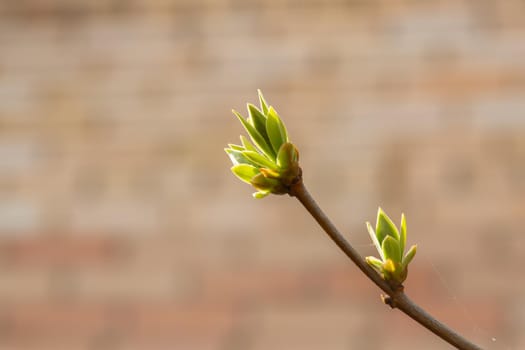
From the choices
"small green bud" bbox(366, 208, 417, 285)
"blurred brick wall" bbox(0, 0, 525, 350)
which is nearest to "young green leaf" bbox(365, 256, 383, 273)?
"small green bud" bbox(366, 208, 417, 285)

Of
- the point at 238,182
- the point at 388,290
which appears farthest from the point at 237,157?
the point at 238,182

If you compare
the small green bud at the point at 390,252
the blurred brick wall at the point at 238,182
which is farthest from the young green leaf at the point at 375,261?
the blurred brick wall at the point at 238,182

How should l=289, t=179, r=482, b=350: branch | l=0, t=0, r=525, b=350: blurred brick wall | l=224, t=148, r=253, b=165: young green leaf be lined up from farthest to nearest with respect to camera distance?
l=0, t=0, r=525, b=350: blurred brick wall < l=224, t=148, r=253, b=165: young green leaf < l=289, t=179, r=482, b=350: branch

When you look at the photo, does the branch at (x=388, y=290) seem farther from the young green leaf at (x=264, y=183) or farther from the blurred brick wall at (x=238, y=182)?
the blurred brick wall at (x=238, y=182)

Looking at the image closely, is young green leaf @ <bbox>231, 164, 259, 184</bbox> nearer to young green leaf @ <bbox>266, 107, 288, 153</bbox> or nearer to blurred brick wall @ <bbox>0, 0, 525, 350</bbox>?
young green leaf @ <bbox>266, 107, 288, 153</bbox>

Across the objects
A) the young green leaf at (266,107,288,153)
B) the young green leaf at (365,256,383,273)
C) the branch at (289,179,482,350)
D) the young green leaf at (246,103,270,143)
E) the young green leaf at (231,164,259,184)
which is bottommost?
the branch at (289,179,482,350)

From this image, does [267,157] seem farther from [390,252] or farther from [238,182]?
[238,182]

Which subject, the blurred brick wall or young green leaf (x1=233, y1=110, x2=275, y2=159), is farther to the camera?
the blurred brick wall
